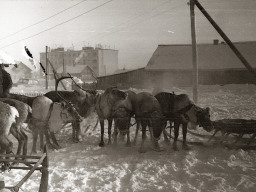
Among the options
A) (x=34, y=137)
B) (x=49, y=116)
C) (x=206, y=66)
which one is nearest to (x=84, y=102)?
(x=49, y=116)

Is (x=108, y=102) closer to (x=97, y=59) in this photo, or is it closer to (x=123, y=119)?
(x=123, y=119)

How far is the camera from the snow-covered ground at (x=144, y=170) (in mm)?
6453

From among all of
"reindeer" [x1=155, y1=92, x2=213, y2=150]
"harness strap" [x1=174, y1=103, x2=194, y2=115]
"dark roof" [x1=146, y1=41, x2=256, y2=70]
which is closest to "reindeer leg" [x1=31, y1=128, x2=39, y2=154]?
"reindeer" [x1=155, y1=92, x2=213, y2=150]

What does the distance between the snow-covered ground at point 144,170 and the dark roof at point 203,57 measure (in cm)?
2464

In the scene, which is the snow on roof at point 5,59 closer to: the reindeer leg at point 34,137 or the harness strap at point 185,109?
the reindeer leg at point 34,137

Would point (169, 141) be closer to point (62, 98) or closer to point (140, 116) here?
point (140, 116)

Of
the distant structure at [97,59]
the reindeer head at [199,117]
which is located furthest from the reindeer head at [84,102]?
the distant structure at [97,59]

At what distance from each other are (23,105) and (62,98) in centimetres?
231

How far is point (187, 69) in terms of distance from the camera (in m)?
33.6

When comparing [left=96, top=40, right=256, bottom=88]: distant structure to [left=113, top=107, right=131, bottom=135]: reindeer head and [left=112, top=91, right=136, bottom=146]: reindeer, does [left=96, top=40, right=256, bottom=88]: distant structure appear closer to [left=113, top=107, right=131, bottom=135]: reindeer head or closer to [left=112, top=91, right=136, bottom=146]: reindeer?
[left=112, top=91, right=136, bottom=146]: reindeer

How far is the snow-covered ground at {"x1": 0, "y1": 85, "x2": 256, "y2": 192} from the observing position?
21.2 feet

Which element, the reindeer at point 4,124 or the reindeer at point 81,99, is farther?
the reindeer at point 81,99

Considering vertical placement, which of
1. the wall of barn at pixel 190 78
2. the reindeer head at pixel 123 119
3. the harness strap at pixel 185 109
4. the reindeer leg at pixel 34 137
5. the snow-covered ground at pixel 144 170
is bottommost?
the snow-covered ground at pixel 144 170

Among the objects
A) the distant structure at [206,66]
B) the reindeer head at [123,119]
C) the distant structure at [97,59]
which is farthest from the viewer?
the distant structure at [97,59]
